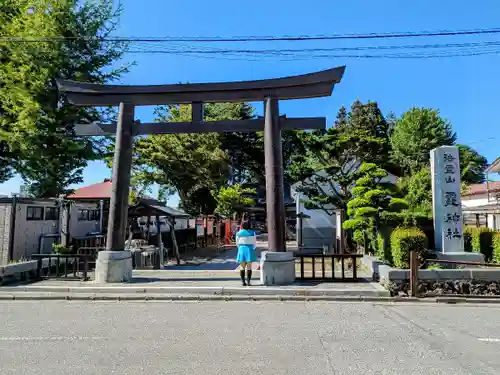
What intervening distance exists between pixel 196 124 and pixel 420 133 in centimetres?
3531

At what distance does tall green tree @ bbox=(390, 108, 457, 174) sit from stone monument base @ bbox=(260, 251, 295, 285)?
105 ft

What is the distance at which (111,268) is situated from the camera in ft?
34.4

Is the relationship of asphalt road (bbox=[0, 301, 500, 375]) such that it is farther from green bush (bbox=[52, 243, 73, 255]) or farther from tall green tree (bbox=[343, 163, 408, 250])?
tall green tree (bbox=[343, 163, 408, 250])

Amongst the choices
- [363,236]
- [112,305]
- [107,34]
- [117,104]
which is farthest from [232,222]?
[112,305]

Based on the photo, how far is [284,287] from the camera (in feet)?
31.5

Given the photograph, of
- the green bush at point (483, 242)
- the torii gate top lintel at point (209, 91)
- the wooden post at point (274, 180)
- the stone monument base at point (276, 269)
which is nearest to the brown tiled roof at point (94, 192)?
the torii gate top lintel at point (209, 91)

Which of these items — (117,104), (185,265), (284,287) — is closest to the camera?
(284,287)

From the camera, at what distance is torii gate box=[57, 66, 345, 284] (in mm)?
10531

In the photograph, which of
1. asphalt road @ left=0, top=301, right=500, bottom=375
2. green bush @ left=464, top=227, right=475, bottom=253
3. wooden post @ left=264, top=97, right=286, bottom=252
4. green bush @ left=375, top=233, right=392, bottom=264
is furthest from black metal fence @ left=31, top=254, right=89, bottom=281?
green bush @ left=464, top=227, right=475, bottom=253

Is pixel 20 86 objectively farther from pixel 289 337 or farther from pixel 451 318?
pixel 451 318

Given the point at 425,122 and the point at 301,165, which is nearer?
the point at 301,165

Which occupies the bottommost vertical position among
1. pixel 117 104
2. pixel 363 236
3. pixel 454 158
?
pixel 363 236

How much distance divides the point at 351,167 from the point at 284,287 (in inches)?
411

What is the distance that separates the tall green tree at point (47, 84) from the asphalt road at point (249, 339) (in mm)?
8390
